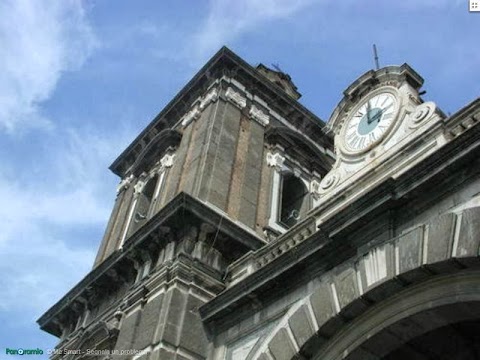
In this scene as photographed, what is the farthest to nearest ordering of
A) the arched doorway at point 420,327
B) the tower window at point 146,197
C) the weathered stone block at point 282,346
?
the tower window at point 146,197 → the weathered stone block at point 282,346 → the arched doorway at point 420,327

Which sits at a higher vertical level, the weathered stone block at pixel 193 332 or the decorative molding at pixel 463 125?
the decorative molding at pixel 463 125

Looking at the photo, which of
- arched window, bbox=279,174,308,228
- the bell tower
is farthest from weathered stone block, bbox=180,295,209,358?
arched window, bbox=279,174,308,228

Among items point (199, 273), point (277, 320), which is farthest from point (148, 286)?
point (277, 320)

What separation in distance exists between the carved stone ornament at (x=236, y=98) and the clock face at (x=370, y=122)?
18.9 feet

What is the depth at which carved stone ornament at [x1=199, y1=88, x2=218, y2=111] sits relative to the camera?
1716cm

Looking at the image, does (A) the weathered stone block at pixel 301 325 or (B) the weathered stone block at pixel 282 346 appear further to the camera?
(B) the weathered stone block at pixel 282 346

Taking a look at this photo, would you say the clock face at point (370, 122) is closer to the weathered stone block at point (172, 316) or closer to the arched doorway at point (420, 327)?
the arched doorway at point (420, 327)

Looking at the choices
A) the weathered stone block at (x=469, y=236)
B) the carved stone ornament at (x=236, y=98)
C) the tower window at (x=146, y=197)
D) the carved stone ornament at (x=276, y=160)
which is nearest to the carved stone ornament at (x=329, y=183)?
the weathered stone block at (x=469, y=236)

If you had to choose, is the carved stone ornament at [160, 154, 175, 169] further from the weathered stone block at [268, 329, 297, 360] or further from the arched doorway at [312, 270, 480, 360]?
the arched doorway at [312, 270, 480, 360]

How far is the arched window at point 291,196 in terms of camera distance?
1708cm

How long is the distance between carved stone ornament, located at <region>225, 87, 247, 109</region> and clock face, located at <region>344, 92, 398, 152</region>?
5.76 metres

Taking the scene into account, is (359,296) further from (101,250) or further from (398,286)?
(101,250)

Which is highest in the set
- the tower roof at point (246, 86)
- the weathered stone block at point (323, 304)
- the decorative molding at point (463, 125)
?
the tower roof at point (246, 86)

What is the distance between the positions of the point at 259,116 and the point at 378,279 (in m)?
9.81
